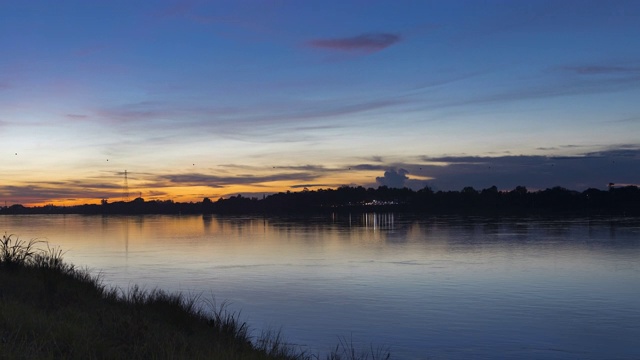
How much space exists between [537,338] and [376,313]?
6.37 metres

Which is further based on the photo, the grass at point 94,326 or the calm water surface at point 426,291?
the calm water surface at point 426,291

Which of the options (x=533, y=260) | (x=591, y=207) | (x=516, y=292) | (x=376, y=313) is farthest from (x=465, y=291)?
(x=591, y=207)

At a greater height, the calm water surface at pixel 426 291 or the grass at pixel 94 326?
the grass at pixel 94 326

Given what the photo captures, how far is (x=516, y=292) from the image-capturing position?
29.0 m

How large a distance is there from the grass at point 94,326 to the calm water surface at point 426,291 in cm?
326

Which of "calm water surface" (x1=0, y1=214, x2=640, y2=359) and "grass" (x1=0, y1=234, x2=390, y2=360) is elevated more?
"grass" (x1=0, y1=234, x2=390, y2=360)

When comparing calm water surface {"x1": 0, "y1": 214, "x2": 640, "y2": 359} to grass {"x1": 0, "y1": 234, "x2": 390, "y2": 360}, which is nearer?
grass {"x1": 0, "y1": 234, "x2": 390, "y2": 360}

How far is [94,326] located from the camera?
1219cm

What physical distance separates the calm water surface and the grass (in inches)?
128

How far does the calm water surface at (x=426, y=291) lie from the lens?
Answer: 64.0 feet

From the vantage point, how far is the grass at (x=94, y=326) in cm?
1030

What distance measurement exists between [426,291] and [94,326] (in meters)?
19.8

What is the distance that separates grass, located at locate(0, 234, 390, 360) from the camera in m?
10.3

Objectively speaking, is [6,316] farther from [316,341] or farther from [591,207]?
[591,207]
